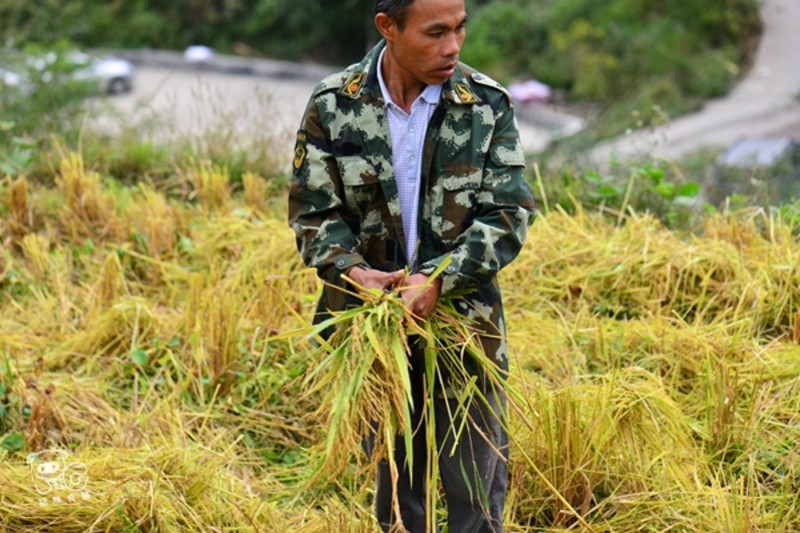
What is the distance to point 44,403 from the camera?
14.7 feet

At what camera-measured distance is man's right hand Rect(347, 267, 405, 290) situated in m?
3.08

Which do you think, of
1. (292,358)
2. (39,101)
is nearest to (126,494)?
(292,358)

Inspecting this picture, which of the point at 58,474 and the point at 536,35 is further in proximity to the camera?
the point at 536,35

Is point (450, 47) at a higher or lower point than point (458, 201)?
higher

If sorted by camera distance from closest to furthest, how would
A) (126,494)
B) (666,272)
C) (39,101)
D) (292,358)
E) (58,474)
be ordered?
(126,494)
(58,474)
(292,358)
(666,272)
(39,101)

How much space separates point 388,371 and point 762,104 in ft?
68.2

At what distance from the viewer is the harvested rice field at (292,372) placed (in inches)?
154

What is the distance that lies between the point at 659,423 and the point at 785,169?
22.6 feet

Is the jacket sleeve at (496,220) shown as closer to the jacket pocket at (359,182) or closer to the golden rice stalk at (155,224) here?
the jacket pocket at (359,182)

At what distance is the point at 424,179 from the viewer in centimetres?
321

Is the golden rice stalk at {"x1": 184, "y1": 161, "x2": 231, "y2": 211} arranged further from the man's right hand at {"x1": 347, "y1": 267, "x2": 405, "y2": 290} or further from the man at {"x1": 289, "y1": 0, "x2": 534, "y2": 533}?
the man's right hand at {"x1": 347, "y1": 267, "x2": 405, "y2": 290}

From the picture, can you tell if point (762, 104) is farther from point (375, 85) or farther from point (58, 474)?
point (375, 85)

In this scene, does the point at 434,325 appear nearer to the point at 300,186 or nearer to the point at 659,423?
the point at 300,186

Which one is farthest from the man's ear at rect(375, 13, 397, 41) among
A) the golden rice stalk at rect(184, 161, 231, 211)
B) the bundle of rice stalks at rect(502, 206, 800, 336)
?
the golden rice stalk at rect(184, 161, 231, 211)
